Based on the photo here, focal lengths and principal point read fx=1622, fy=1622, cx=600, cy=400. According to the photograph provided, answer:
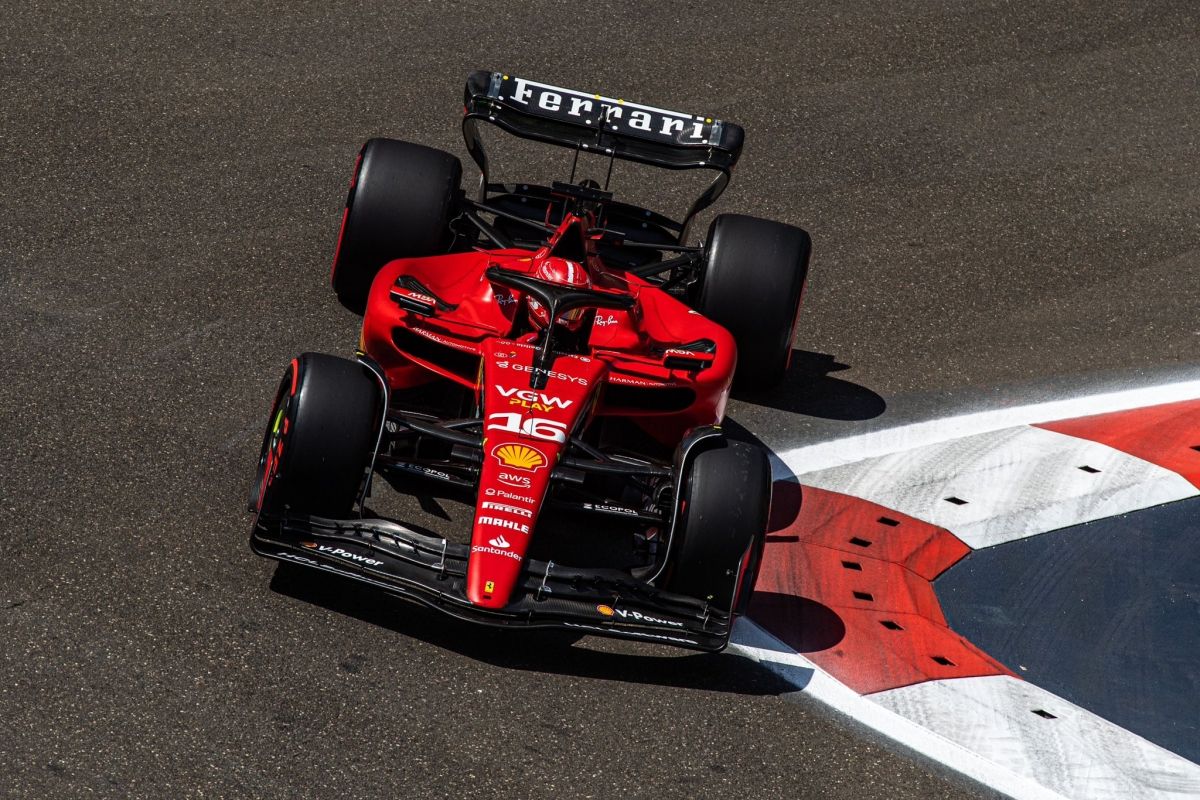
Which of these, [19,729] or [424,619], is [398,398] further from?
[19,729]

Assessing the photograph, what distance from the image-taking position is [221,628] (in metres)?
5.91

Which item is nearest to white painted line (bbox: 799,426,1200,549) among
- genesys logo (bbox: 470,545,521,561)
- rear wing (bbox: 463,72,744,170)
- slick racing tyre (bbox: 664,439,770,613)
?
slick racing tyre (bbox: 664,439,770,613)

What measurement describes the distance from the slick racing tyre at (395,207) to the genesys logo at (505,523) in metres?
2.33

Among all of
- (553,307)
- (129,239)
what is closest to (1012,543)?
(553,307)

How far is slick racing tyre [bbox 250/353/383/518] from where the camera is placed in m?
5.95

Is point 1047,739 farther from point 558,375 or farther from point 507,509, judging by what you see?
point 558,375

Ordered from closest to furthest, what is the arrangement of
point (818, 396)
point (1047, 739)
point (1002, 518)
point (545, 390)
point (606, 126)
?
point (1047, 739)
point (545, 390)
point (1002, 518)
point (606, 126)
point (818, 396)

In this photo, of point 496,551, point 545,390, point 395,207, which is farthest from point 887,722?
point 395,207

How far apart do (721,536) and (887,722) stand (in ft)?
3.02

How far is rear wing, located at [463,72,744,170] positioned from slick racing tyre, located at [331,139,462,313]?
0.41m

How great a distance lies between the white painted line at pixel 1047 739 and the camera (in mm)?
5879

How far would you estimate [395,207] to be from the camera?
310 inches

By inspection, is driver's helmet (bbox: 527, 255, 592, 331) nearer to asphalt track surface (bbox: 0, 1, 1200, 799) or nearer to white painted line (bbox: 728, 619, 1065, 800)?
asphalt track surface (bbox: 0, 1, 1200, 799)

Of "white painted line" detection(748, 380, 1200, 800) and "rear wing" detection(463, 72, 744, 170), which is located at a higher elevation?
"rear wing" detection(463, 72, 744, 170)
